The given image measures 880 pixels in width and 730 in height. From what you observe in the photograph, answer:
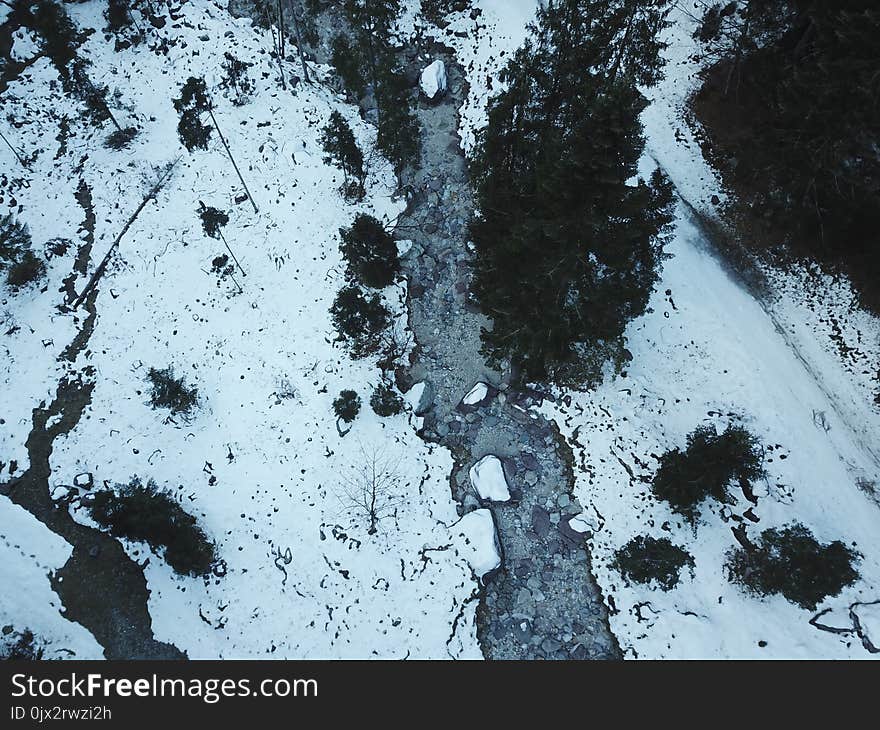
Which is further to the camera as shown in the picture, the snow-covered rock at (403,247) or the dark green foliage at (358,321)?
the snow-covered rock at (403,247)

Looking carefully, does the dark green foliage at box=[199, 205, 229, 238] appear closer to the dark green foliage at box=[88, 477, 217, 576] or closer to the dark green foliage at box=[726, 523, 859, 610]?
the dark green foliage at box=[88, 477, 217, 576]

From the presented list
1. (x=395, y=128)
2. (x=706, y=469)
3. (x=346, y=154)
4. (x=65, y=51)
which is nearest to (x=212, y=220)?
(x=346, y=154)

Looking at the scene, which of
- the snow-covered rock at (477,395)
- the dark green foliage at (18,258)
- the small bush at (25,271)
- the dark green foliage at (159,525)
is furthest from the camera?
the dark green foliage at (18,258)

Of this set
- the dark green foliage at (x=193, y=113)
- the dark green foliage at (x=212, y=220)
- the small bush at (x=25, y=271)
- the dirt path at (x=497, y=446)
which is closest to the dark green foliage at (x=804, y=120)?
the dirt path at (x=497, y=446)

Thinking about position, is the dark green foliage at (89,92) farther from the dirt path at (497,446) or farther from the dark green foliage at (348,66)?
the dirt path at (497,446)

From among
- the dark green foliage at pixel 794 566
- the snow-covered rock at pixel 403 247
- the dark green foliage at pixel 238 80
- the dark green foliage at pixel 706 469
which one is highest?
the dark green foliage at pixel 238 80

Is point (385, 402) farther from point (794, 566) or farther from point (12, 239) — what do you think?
point (12, 239)

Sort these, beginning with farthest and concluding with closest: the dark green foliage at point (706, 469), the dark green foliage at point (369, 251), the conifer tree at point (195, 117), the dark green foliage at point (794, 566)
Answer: the conifer tree at point (195, 117)
the dark green foliage at point (369, 251)
the dark green foliage at point (706, 469)
the dark green foliage at point (794, 566)
